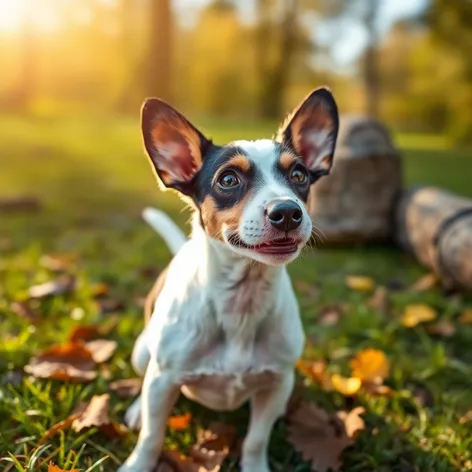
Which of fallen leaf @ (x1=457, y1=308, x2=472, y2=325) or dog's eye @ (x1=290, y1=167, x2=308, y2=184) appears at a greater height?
dog's eye @ (x1=290, y1=167, x2=308, y2=184)

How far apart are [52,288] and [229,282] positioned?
88.2 inches

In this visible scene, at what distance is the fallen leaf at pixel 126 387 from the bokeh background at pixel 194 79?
3.92 m

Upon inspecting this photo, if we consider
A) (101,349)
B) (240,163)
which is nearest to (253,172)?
(240,163)

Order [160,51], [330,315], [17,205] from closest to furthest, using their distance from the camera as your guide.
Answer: [330,315] → [17,205] → [160,51]

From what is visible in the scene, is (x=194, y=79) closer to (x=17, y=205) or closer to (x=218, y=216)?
(x=17, y=205)

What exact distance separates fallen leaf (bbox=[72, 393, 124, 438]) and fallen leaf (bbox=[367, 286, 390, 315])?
2.17m

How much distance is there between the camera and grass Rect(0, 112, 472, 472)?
250cm

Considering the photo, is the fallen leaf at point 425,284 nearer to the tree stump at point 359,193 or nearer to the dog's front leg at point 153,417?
the tree stump at point 359,193

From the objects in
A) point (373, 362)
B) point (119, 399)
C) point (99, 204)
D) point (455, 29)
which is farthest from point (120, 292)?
point (455, 29)

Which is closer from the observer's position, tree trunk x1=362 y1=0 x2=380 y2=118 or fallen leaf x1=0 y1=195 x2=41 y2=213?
fallen leaf x1=0 y1=195 x2=41 y2=213

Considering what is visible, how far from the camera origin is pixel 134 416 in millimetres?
2664

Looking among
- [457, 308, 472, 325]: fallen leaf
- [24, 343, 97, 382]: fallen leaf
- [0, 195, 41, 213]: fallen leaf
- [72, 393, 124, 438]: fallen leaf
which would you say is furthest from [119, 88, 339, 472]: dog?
[0, 195, 41, 213]: fallen leaf

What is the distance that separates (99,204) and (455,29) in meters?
14.3

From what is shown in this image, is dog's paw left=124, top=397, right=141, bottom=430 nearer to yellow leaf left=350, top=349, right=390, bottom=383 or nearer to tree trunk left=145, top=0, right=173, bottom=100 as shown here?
yellow leaf left=350, top=349, right=390, bottom=383
